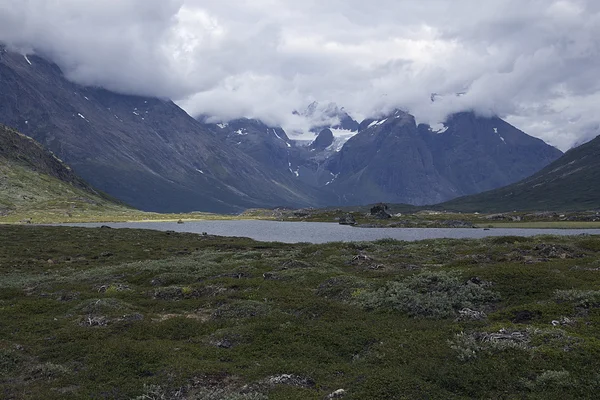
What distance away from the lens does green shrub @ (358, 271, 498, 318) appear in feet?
89.1

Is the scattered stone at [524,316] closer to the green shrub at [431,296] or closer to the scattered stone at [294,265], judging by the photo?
the green shrub at [431,296]

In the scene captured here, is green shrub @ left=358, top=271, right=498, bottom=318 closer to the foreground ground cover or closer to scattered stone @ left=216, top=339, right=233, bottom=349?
the foreground ground cover

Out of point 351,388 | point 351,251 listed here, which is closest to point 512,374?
point 351,388

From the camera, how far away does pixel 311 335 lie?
23.7m

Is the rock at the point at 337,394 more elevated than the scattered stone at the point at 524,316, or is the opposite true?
the scattered stone at the point at 524,316

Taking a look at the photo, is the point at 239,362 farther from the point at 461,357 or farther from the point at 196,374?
the point at 461,357

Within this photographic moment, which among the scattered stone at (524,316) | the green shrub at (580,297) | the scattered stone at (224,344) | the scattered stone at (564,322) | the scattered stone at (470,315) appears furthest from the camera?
the scattered stone at (470,315)

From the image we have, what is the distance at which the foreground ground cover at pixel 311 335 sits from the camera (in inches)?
680

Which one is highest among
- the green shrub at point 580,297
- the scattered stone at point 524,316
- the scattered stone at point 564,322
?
the green shrub at point 580,297

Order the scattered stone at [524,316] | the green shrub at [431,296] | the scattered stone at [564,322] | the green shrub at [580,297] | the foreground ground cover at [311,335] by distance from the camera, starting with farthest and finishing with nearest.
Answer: the green shrub at [431,296] → the green shrub at [580,297] → the scattered stone at [524,316] → the scattered stone at [564,322] → the foreground ground cover at [311,335]

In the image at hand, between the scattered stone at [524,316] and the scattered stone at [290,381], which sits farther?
the scattered stone at [524,316]

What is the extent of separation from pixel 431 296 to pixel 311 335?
1037 centimetres

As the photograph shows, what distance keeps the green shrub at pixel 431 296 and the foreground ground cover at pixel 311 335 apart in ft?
0.34

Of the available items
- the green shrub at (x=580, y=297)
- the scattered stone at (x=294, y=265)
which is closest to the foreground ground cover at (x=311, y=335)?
the green shrub at (x=580, y=297)
